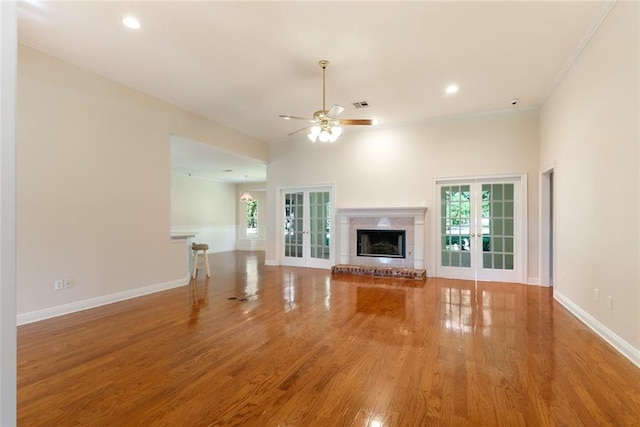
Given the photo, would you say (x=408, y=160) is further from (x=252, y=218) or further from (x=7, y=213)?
(x=252, y=218)

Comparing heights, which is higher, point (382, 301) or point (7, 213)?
point (7, 213)

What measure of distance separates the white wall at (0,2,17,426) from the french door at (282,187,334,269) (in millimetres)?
6408

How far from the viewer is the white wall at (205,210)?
10336 mm

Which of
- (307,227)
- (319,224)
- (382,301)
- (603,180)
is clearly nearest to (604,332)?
(603,180)

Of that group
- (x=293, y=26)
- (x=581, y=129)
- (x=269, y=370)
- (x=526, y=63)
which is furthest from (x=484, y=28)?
(x=269, y=370)

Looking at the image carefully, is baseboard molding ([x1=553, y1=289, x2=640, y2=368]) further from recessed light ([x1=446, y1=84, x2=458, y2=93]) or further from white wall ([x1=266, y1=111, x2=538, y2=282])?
recessed light ([x1=446, y1=84, x2=458, y2=93])

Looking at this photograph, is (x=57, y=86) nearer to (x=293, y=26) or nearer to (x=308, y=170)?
(x=293, y=26)

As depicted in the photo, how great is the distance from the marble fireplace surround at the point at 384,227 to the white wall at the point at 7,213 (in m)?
6.05

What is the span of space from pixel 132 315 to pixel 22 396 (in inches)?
68.3

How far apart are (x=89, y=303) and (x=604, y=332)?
19.5ft

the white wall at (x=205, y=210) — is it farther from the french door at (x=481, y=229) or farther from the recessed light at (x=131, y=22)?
the french door at (x=481, y=229)

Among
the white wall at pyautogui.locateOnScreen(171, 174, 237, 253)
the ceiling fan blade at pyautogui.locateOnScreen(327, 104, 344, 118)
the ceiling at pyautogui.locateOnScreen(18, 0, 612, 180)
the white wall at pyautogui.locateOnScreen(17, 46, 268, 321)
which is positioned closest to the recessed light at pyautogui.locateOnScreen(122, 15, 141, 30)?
the ceiling at pyautogui.locateOnScreen(18, 0, 612, 180)

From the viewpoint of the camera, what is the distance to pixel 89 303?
13.3 feet

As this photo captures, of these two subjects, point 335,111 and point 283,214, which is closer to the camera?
point 335,111
